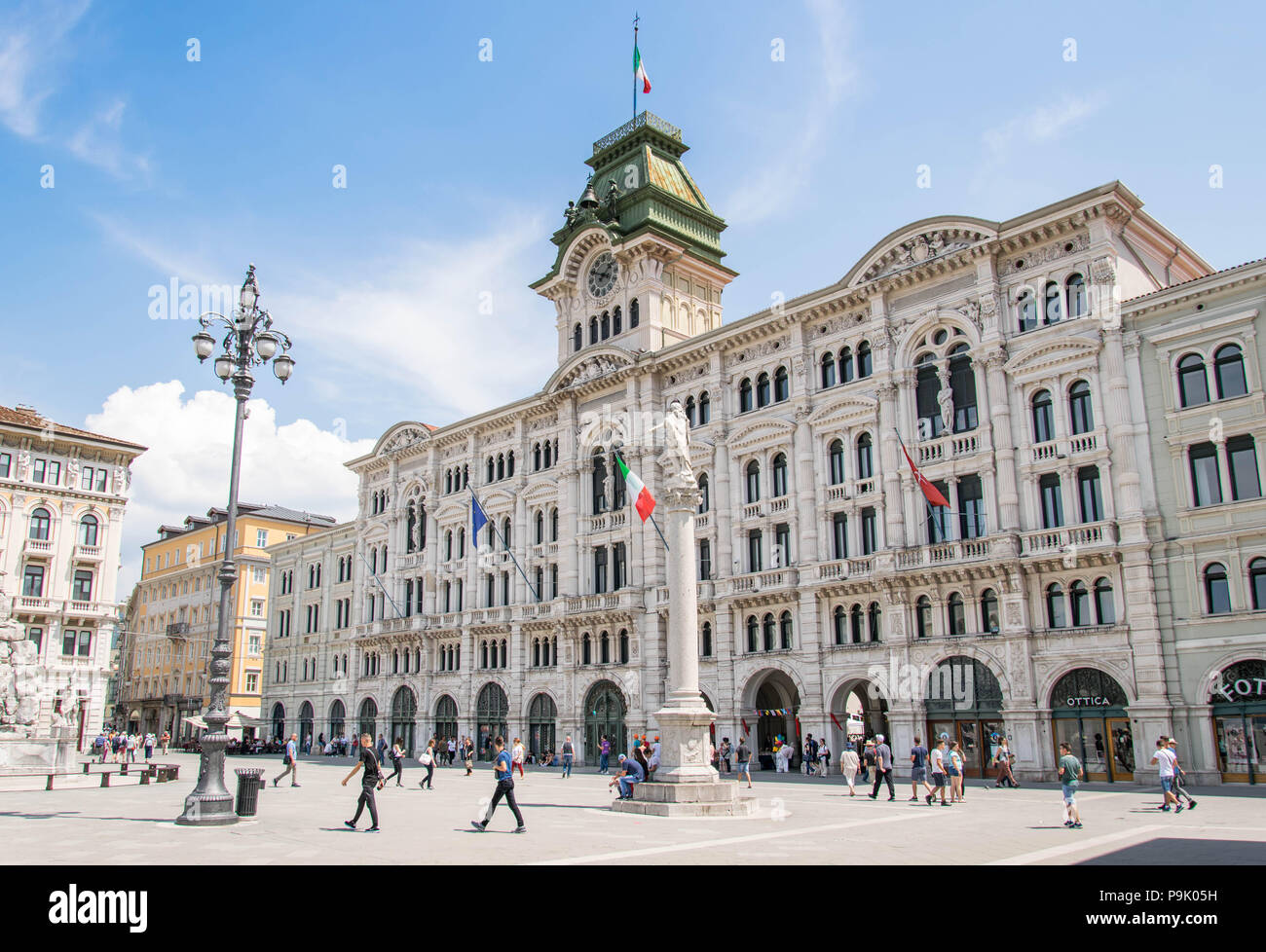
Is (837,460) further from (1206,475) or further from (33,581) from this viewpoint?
(33,581)

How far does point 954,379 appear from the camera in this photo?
38.8m

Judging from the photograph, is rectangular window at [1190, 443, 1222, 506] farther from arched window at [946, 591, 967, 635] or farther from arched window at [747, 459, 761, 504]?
arched window at [747, 459, 761, 504]

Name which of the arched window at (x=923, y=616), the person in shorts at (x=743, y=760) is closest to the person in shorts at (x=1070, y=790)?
the person in shorts at (x=743, y=760)

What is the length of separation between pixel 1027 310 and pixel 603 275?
24.7m

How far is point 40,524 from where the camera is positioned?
6241cm

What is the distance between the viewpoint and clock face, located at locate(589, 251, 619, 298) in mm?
54406

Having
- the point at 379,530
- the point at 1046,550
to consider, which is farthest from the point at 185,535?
the point at 1046,550

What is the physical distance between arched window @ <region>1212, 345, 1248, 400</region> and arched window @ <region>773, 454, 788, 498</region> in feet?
55.0

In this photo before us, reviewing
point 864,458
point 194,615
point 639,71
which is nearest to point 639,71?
point 639,71

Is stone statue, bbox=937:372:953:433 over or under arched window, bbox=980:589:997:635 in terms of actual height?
over

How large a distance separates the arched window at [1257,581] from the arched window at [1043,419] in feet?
25.5

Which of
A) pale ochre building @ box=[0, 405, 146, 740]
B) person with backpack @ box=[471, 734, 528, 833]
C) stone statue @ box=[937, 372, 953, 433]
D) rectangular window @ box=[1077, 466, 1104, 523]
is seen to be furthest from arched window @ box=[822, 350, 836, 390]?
pale ochre building @ box=[0, 405, 146, 740]

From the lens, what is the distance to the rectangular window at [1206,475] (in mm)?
31969
